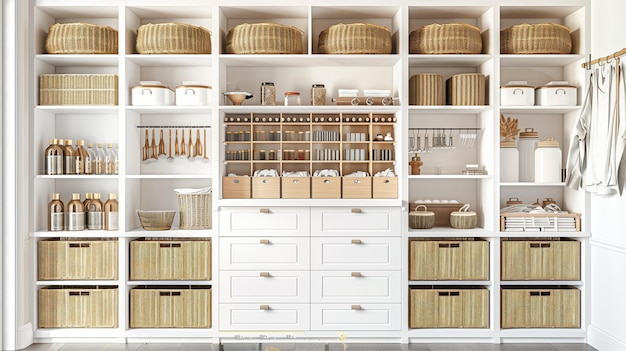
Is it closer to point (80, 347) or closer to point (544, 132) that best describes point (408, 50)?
point (544, 132)

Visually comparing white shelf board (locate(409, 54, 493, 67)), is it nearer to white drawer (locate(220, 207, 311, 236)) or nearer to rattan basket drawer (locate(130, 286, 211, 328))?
white drawer (locate(220, 207, 311, 236))

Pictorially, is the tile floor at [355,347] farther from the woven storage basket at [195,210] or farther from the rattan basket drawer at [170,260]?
the woven storage basket at [195,210]

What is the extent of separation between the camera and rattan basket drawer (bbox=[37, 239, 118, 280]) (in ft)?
15.5

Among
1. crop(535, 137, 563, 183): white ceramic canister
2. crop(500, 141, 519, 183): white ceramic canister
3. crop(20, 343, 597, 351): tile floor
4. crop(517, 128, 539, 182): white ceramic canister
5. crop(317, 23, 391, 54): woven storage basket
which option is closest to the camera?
crop(20, 343, 597, 351): tile floor

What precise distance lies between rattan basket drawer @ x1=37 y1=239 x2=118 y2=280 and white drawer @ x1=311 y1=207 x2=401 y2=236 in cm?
153

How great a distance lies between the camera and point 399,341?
4.76 meters

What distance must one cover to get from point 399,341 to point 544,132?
2.06m

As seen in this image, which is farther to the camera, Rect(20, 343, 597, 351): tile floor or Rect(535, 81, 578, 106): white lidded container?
Rect(535, 81, 578, 106): white lidded container

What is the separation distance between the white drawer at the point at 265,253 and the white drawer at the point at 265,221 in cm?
5

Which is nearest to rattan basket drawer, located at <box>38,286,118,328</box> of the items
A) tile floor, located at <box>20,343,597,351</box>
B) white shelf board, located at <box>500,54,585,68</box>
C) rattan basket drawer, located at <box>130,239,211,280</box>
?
tile floor, located at <box>20,343,597,351</box>

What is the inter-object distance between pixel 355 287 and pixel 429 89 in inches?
63.0

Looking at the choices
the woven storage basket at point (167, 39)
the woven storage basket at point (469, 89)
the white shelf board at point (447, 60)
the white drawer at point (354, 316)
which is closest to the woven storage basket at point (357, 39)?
the white shelf board at point (447, 60)

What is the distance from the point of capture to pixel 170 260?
15.5 ft

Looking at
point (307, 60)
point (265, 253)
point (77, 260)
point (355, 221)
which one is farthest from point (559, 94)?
point (77, 260)
